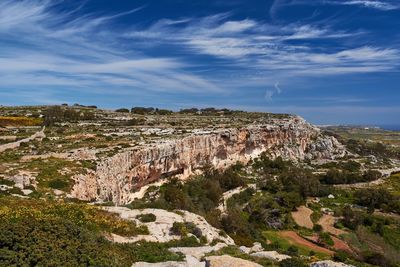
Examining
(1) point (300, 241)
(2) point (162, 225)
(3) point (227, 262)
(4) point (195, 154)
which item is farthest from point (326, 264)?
(4) point (195, 154)

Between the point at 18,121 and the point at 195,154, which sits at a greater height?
the point at 18,121

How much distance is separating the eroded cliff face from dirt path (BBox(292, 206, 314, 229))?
614 inches

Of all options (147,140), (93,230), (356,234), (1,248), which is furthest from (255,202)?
(1,248)

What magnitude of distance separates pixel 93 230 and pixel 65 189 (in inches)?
403

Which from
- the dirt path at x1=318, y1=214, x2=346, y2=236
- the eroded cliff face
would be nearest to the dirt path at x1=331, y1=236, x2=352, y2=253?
the dirt path at x1=318, y1=214, x2=346, y2=236

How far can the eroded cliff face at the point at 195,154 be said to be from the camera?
109 feet

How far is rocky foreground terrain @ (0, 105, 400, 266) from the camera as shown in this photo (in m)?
15.5

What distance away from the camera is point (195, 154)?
58125 millimetres

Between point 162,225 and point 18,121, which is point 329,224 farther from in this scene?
point 18,121

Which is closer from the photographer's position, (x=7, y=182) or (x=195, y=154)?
(x=7, y=182)

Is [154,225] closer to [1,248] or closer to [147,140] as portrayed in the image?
[1,248]

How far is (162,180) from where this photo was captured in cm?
4975

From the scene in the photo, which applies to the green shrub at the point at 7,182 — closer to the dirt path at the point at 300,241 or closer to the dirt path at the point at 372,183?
the dirt path at the point at 300,241

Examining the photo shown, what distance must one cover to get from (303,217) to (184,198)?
76.1ft
